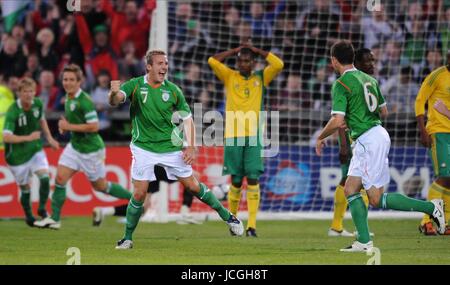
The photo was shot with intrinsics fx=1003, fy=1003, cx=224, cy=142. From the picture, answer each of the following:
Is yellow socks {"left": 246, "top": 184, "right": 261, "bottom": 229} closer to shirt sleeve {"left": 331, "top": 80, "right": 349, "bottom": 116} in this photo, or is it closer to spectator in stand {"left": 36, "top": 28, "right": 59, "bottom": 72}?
shirt sleeve {"left": 331, "top": 80, "right": 349, "bottom": 116}

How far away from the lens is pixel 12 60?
18.3 meters

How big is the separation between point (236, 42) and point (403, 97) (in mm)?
2989

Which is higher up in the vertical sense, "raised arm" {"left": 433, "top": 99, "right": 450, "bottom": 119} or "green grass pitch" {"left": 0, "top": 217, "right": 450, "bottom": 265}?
"raised arm" {"left": 433, "top": 99, "right": 450, "bottom": 119}

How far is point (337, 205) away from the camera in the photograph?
12.4 meters

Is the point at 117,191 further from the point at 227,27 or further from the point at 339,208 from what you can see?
the point at 227,27

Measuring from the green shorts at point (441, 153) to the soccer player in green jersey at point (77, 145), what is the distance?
4.48 meters

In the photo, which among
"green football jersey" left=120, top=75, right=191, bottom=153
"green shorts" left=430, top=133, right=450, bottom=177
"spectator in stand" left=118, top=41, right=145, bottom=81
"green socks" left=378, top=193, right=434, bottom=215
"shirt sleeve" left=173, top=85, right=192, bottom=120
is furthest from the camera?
"spectator in stand" left=118, top=41, right=145, bottom=81

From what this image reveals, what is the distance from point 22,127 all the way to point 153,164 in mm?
4519

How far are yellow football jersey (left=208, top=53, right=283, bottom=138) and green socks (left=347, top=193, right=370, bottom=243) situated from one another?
3086 mm

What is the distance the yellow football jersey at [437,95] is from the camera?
A: 12094 millimetres

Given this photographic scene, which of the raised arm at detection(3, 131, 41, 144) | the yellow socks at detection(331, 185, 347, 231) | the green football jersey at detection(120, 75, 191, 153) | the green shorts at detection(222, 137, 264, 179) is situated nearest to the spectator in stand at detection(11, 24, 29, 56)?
the raised arm at detection(3, 131, 41, 144)

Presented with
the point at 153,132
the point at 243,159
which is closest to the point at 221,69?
the point at 243,159

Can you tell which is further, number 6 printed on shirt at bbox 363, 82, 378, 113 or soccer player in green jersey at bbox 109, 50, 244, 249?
soccer player in green jersey at bbox 109, 50, 244, 249

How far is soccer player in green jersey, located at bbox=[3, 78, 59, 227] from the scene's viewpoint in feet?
46.0
